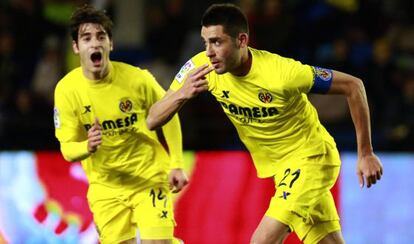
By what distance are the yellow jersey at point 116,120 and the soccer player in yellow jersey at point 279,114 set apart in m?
0.63

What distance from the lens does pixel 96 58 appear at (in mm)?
6961

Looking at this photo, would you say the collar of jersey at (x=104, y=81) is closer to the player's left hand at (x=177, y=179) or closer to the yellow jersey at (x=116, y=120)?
the yellow jersey at (x=116, y=120)

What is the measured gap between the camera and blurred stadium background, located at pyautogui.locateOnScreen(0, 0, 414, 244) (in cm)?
909

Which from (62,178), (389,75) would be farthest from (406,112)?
(62,178)

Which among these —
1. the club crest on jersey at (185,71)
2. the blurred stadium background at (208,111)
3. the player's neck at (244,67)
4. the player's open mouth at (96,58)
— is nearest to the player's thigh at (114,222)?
the player's open mouth at (96,58)

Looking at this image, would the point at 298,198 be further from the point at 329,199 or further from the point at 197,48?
the point at 197,48

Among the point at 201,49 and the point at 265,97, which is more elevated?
the point at 201,49

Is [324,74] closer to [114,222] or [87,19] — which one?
[87,19]

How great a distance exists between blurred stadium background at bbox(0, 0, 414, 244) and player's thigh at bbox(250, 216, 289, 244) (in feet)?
9.04

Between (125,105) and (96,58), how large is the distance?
360 millimetres

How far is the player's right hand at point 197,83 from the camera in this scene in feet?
19.7

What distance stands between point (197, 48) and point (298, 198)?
4941mm

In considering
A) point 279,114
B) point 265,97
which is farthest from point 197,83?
point 279,114

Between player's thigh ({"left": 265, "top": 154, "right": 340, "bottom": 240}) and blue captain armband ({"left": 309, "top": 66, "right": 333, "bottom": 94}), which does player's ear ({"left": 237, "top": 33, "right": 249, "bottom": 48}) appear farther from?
player's thigh ({"left": 265, "top": 154, "right": 340, "bottom": 240})
